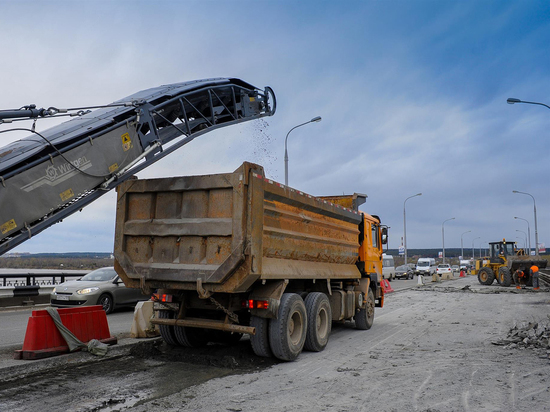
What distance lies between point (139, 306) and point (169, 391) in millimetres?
3945

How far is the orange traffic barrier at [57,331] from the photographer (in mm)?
7254

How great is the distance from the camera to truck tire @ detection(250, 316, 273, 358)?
281 inches

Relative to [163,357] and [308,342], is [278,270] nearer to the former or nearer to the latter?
[308,342]

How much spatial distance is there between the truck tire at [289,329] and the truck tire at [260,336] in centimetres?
8

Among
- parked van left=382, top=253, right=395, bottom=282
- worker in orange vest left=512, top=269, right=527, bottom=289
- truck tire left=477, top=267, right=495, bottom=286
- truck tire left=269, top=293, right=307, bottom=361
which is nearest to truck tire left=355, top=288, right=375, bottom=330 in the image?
truck tire left=269, top=293, right=307, bottom=361

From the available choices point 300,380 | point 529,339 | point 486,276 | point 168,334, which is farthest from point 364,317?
point 486,276

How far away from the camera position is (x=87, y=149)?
6.54 meters

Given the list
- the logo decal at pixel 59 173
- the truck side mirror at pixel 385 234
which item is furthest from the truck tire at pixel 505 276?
the logo decal at pixel 59 173

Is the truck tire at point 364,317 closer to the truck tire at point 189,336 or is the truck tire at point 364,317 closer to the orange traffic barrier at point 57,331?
the truck tire at point 189,336

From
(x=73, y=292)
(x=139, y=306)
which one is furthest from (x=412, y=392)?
(x=73, y=292)

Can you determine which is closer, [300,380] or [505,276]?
[300,380]

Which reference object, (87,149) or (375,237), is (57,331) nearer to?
(87,149)

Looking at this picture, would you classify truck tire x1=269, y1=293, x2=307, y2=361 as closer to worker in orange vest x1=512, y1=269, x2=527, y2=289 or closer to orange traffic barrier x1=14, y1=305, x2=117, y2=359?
orange traffic barrier x1=14, y1=305, x2=117, y2=359

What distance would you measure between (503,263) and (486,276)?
1.59m
